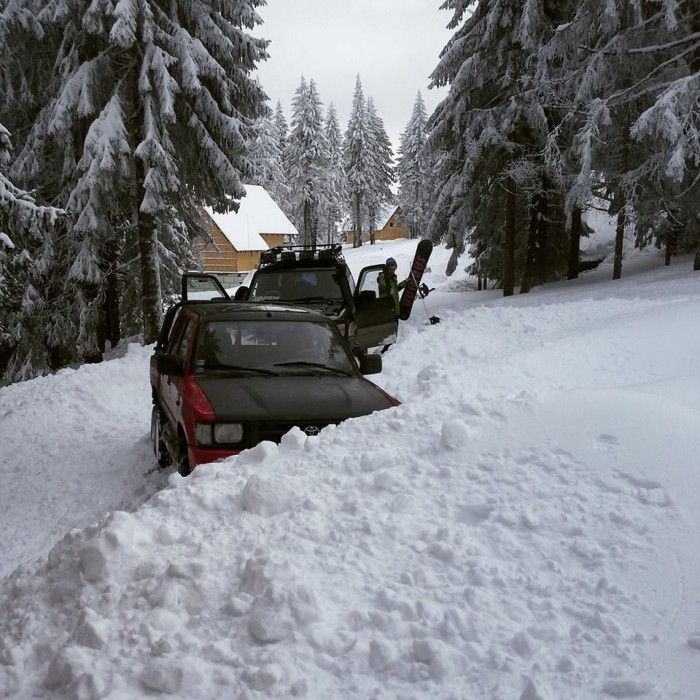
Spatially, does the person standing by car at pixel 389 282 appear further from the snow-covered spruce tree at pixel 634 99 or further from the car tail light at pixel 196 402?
the car tail light at pixel 196 402

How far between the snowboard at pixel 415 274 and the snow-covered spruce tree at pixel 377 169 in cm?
5078

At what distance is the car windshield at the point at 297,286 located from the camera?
10.1 metres

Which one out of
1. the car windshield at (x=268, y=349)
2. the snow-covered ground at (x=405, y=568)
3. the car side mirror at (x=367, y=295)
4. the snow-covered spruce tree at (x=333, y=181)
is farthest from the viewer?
the snow-covered spruce tree at (x=333, y=181)

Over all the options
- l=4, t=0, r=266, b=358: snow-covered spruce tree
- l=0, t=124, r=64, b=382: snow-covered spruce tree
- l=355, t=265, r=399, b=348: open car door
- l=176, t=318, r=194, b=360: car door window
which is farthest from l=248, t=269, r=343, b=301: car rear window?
l=0, t=124, r=64, b=382: snow-covered spruce tree

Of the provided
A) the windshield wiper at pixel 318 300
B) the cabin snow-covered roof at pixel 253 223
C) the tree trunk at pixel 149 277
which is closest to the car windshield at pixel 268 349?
the windshield wiper at pixel 318 300

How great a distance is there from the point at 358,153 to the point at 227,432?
62.4 metres

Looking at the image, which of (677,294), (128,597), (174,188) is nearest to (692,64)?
(677,294)

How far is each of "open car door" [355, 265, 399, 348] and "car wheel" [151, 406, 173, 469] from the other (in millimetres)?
3955

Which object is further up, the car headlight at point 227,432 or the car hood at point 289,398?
the car hood at point 289,398

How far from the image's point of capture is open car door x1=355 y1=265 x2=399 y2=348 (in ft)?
33.7

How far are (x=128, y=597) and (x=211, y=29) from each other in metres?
13.4

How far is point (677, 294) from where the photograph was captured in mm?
12227

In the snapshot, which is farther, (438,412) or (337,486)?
(438,412)

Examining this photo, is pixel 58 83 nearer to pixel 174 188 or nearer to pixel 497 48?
pixel 174 188
